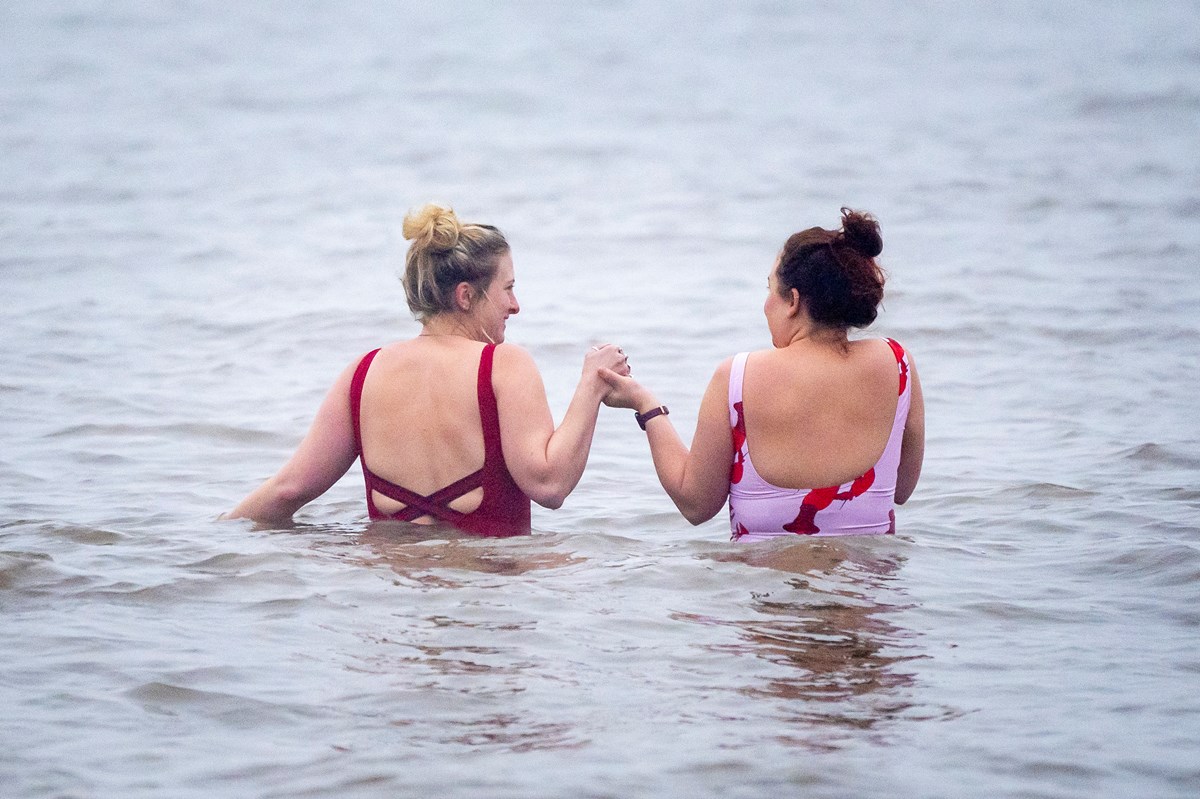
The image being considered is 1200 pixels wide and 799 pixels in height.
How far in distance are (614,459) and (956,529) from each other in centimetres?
241

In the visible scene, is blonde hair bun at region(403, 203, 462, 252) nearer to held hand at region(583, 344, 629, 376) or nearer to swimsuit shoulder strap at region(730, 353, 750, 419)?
held hand at region(583, 344, 629, 376)

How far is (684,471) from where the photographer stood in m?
5.07

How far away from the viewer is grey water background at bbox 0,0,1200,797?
12.0 ft

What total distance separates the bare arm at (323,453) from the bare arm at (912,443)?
1.97 metres

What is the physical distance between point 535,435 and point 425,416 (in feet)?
1.31

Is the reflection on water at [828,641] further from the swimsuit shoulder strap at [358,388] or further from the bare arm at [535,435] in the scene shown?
the swimsuit shoulder strap at [358,388]

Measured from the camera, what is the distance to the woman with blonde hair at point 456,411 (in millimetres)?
5031

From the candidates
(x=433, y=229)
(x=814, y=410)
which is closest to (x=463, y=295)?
(x=433, y=229)

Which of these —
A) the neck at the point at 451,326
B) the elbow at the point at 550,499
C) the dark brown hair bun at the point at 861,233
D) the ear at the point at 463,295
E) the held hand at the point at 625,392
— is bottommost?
the elbow at the point at 550,499

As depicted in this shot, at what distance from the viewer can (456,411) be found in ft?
16.6

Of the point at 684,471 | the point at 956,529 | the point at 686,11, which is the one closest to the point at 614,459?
the point at 956,529

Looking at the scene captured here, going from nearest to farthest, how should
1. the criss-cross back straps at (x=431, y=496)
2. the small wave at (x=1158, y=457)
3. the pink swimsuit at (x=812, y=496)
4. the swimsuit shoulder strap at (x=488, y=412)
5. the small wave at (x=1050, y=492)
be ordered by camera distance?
the pink swimsuit at (x=812, y=496), the swimsuit shoulder strap at (x=488, y=412), the criss-cross back straps at (x=431, y=496), the small wave at (x=1050, y=492), the small wave at (x=1158, y=457)

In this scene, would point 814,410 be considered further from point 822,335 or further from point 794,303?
point 794,303

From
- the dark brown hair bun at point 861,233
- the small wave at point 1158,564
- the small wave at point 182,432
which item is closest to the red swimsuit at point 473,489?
the dark brown hair bun at point 861,233
